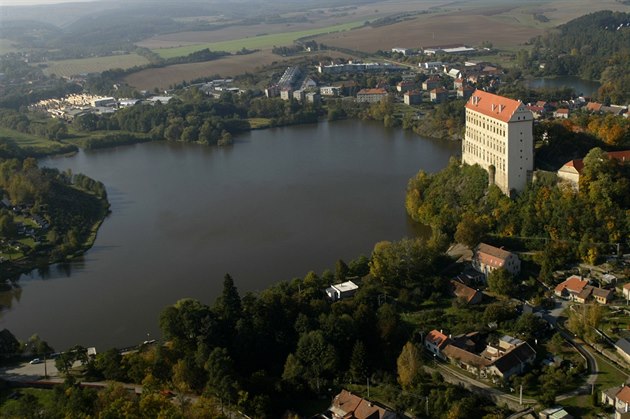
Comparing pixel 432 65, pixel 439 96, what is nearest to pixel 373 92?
pixel 439 96

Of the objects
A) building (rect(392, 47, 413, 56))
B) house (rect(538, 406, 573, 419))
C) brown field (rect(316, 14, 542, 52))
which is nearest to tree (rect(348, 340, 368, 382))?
house (rect(538, 406, 573, 419))

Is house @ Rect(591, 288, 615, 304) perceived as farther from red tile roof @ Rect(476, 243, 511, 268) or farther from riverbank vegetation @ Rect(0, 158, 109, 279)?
riverbank vegetation @ Rect(0, 158, 109, 279)

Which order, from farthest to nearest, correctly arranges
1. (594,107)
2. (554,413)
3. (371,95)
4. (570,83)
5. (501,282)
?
(570,83), (371,95), (594,107), (501,282), (554,413)

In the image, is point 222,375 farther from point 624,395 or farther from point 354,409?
point 624,395

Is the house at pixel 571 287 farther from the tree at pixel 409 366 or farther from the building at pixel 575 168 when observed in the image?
the tree at pixel 409 366

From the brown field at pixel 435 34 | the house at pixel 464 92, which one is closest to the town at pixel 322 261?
the house at pixel 464 92

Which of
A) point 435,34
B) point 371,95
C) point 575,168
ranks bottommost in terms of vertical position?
point 371,95

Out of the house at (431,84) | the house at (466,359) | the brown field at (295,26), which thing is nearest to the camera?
the house at (466,359)
